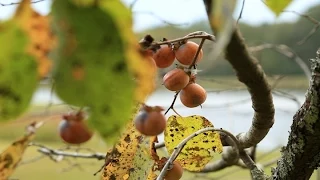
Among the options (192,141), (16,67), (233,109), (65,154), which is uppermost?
(16,67)

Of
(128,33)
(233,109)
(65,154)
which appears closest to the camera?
(128,33)

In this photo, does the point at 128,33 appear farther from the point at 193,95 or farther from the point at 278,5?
the point at 193,95

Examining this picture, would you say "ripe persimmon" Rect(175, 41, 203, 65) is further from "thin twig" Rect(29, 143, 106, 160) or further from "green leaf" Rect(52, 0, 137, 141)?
"thin twig" Rect(29, 143, 106, 160)

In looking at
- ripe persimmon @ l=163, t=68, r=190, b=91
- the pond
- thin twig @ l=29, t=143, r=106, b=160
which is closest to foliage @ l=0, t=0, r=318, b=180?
ripe persimmon @ l=163, t=68, r=190, b=91

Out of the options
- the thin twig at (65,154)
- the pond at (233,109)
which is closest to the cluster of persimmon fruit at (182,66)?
the pond at (233,109)

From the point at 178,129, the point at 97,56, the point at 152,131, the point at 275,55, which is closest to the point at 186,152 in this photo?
the point at 178,129

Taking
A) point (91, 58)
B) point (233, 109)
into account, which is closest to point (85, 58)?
point (91, 58)
